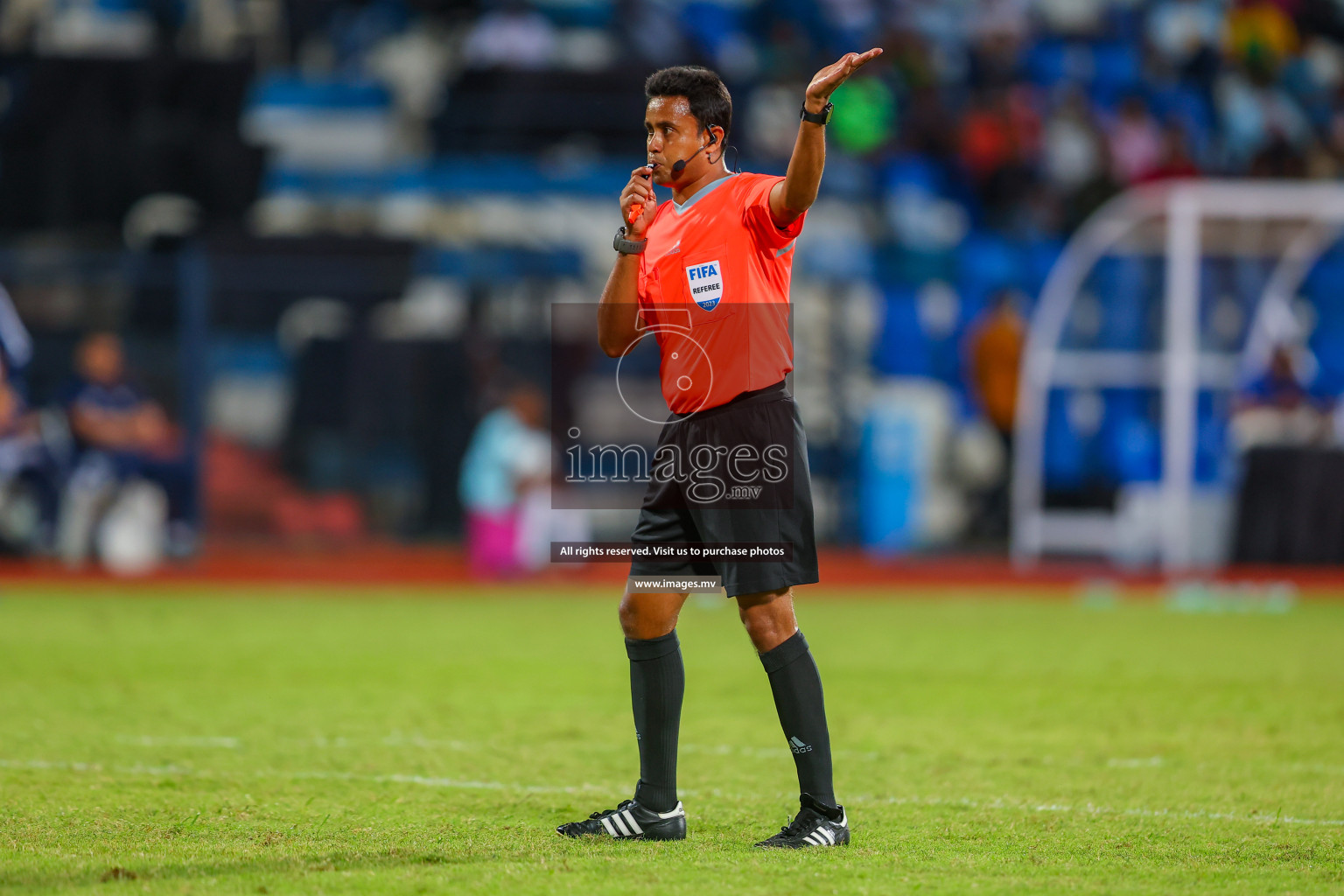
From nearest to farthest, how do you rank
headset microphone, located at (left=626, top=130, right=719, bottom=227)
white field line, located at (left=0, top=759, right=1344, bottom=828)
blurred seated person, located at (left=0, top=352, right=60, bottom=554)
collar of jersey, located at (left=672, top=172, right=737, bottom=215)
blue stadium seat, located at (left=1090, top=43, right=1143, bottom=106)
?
headset microphone, located at (left=626, top=130, right=719, bottom=227), collar of jersey, located at (left=672, top=172, right=737, bottom=215), white field line, located at (left=0, top=759, right=1344, bottom=828), blurred seated person, located at (left=0, top=352, right=60, bottom=554), blue stadium seat, located at (left=1090, top=43, right=1143, bottom=106)

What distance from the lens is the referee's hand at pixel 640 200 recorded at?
17.3 ft

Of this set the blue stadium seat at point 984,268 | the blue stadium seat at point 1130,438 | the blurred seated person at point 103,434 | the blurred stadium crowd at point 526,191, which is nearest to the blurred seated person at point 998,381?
the blurred stadium crowd at point 526,191

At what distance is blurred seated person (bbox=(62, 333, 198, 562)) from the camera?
51.1ft

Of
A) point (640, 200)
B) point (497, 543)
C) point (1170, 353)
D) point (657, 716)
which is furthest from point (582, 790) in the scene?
point (1170, 353)

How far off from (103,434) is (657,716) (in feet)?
37.8

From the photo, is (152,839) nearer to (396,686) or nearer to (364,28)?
(396,686)

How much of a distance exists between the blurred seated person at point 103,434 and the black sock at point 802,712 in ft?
38.6

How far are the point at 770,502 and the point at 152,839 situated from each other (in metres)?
2.22

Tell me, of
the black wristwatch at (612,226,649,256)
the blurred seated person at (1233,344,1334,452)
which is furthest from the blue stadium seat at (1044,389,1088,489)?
the black wristwatch at (612,226,649,256)

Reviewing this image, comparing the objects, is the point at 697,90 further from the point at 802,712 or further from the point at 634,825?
the point at 634,825

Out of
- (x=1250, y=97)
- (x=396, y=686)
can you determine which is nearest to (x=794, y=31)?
(x=1250, y=97)

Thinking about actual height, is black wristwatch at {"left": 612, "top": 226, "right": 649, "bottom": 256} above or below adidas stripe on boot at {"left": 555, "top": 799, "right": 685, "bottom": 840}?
above

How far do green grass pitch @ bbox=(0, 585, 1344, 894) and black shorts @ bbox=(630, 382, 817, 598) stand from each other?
0.88 meters

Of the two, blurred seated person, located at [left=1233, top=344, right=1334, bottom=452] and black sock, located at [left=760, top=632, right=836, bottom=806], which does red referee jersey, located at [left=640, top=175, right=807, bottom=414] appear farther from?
blurred seated person, located at [left=1233, top=344, right=1334, bottom=452]
